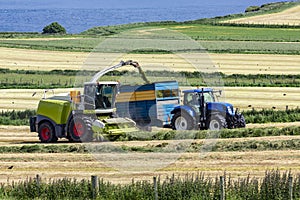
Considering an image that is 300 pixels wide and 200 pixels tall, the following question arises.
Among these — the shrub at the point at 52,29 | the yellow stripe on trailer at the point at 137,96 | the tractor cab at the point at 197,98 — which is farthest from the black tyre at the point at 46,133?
the shrub at the point at 52,29

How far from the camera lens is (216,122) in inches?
1231

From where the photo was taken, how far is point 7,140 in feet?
107

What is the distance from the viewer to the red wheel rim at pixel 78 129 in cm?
2994

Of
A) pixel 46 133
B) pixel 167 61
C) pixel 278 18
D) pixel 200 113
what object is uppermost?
pixel 278 18

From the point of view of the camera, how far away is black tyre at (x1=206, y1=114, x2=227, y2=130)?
31188 mm

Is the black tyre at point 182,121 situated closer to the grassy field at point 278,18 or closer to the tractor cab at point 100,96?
the tractor cab at point 100,96

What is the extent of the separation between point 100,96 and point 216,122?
493 cm

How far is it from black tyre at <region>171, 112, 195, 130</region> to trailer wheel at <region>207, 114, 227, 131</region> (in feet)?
2.36

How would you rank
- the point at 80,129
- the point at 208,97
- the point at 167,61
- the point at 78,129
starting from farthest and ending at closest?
1. the point at 167,61
2. the point at 208,97
3. the point at 78,129
4. the point at 80,129

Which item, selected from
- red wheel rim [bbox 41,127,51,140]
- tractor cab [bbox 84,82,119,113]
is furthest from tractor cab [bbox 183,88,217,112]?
red wheel rim [bbox 41,127,51,140]

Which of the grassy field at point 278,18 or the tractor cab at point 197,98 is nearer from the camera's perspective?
the tractor cab at point 197,98

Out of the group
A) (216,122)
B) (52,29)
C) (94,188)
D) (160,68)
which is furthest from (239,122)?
(52,29)

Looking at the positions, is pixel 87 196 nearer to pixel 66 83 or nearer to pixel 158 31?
pixel 66 83

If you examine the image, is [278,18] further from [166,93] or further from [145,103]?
[145,103]
